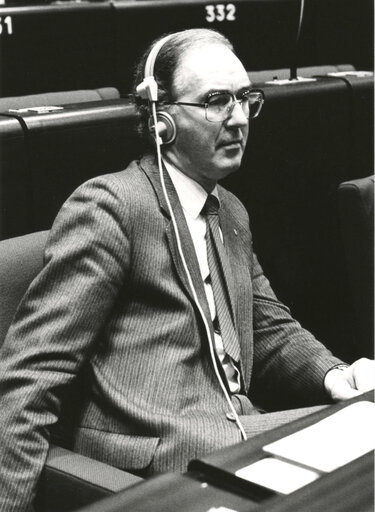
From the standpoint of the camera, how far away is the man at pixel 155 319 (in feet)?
4.56

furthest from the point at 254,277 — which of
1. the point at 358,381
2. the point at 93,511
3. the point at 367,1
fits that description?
the point at 367,1

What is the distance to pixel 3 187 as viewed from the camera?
5.40 ft

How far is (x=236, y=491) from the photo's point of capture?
0.72 m

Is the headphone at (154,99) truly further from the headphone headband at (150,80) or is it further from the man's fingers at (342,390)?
the man's fingers at (342,390)

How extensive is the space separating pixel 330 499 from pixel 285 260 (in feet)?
5.70

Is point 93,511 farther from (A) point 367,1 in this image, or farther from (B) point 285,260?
(A) point 367,1

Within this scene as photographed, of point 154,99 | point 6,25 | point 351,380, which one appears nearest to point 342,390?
point 351,380

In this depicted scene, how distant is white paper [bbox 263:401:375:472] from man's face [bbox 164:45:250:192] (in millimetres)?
745

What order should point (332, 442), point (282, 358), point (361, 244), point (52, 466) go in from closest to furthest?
point (332, 442) → point (52, 466) → point (282, 358) → point (361, 244)

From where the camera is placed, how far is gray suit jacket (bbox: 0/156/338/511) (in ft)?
4.52

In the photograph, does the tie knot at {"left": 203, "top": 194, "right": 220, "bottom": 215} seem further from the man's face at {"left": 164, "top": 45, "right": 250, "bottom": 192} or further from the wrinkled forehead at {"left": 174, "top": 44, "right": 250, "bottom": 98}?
the wrinkled forehead at {"left": 174, "top": 44, "right": 250, "bottom": 98}

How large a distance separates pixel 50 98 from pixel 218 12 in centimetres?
151

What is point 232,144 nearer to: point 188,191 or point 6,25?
point 188,191

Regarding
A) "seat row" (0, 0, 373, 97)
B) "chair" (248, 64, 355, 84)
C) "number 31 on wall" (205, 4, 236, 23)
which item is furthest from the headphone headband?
"number 31 on wall" (205, 4, 236, 23)
